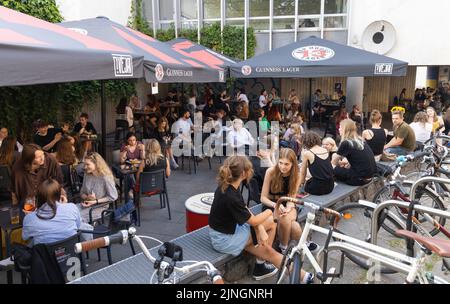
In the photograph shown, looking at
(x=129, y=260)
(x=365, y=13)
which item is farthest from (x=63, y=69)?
(x=365, y=13)

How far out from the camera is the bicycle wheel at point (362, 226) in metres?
4.48

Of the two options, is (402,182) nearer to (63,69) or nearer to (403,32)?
(63,69)

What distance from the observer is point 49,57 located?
152 inches

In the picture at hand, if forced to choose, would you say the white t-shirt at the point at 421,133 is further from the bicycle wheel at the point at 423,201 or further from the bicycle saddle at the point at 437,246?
the bicycle saddle at the point at 437,246

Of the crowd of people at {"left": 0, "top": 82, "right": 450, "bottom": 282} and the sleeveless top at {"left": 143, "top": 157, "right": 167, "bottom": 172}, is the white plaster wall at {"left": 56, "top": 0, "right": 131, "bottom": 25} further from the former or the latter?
the sleeveless top at {"left": 143, "top": 157, "right": 167, "bottom": 172}

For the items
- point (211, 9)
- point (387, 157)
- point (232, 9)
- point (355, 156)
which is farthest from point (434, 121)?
point (211, 9)

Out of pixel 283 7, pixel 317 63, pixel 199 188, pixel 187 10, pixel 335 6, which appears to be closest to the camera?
pixel 199 188

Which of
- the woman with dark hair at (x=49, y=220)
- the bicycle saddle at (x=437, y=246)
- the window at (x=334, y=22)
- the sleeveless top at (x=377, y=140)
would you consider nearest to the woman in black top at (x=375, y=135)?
the sleeveless top at (x=377, y=140)

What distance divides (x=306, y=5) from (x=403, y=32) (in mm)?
3848

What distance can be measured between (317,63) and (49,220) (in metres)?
6.08

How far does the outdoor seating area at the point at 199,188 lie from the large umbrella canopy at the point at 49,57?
0.02 metres

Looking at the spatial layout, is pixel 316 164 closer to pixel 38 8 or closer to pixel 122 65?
pixel 122 65
